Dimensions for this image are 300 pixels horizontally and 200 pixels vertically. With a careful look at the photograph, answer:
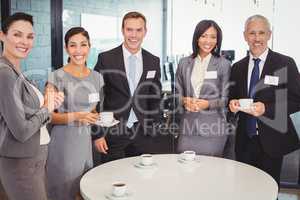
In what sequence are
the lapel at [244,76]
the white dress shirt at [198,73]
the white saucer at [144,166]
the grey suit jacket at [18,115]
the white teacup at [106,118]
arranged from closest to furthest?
the grey suit jacket at [18,115] → the white saucer at [144,166] → the white teacup at [106,118] → the lapel at [244,76] → the white dress shirt at [198,73]

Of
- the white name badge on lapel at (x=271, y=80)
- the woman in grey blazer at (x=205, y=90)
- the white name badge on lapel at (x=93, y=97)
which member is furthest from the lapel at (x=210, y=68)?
the white name badge on lapel at (x=93, y=97)

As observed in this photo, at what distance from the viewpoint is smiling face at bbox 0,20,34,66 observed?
2082 millimetres

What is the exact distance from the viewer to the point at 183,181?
78.3 inches

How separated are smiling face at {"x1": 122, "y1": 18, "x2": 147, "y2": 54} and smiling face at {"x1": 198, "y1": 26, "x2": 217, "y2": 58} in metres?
0.47

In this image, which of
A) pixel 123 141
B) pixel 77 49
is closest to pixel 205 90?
pixel 123 141

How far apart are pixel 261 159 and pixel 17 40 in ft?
6.24

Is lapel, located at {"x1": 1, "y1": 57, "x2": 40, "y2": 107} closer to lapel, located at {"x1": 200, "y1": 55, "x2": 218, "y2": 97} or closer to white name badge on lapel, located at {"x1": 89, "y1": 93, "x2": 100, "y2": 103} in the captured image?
white name badge on lapel, located at {"x1": 89, "y1": 93, "x2": 100, "y2": 103}

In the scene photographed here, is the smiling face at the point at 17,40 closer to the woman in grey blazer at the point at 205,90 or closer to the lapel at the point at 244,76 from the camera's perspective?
the woman in grey blazer at the point at 205,90

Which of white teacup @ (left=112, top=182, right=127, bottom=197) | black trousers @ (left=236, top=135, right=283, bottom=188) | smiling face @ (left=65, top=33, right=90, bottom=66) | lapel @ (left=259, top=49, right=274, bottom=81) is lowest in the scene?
black trousers @ (left=236, top=135, right=283, bottom=188)

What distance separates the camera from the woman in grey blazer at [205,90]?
2865 millimetres

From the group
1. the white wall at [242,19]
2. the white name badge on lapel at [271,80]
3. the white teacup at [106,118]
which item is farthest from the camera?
the white wall at [242,19]

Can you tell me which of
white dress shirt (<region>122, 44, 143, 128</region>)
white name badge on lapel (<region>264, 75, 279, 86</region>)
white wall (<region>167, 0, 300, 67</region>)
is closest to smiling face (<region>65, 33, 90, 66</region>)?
white dress shirt (<region>122, 44, 143, 128</region>)

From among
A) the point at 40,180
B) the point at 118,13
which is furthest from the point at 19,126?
the point at 118,13

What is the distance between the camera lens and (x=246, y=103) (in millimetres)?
2439
